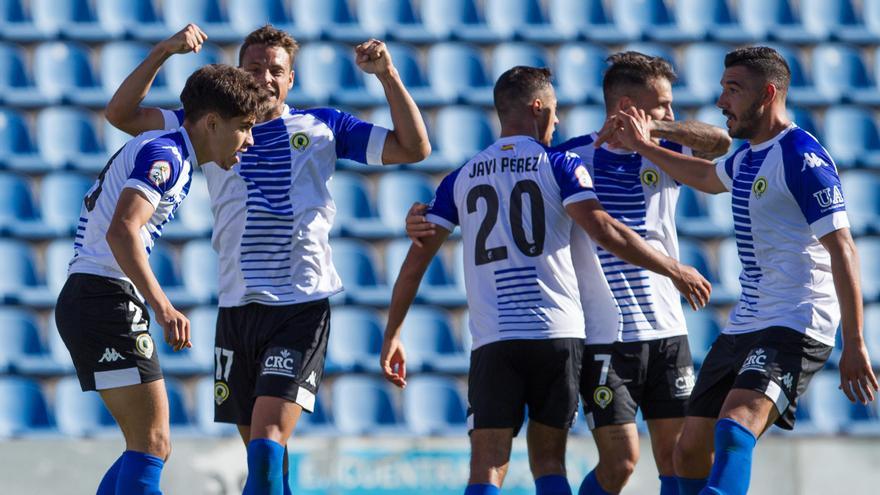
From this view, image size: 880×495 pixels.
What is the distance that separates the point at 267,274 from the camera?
16.0 feet

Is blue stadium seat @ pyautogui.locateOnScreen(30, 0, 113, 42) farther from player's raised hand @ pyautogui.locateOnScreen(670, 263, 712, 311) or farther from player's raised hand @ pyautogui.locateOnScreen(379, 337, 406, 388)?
player's raised hand @ pyautogui.locateOnScreen(670, 263, 712, 311)

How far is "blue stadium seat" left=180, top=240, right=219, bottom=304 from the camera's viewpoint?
8.59 metres

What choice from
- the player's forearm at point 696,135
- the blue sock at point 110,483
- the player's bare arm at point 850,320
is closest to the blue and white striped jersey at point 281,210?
the blue sock at point 110,483

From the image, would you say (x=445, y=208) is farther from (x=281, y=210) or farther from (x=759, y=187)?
(x=759, y=187)

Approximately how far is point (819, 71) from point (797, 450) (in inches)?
157

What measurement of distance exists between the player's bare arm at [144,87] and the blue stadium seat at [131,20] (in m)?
4.80

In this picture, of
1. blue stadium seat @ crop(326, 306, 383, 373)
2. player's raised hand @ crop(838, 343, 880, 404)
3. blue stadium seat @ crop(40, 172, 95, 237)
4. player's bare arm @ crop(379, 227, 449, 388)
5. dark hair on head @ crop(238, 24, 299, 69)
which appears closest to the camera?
player's raised hand @ crop(838, 343, 880, 404)

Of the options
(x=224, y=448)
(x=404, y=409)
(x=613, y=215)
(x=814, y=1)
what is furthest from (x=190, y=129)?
(x=814, y=1)

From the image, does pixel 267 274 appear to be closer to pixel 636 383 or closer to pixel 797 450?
pixel 636 383

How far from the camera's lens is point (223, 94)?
454cm

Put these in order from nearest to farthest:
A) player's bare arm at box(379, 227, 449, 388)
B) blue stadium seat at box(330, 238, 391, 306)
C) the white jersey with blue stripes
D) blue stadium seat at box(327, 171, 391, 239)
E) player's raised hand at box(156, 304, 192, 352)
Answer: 1. player's raised hand at box(156, 304, 192, 352)
2. the white jersey with blue stripes
3. player's bare arm at box(379, 227, 449, 388)
4. blue stadium seat at box(330, 238, 391, 306)
5. blue stadium seat at box(327, 171, 391, 239)

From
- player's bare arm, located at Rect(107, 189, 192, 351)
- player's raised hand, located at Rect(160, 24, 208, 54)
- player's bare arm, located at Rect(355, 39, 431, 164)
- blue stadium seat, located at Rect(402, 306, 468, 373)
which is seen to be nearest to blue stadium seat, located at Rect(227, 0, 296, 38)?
blue stadium seat, located at Rect(402, 306, 468, 373)

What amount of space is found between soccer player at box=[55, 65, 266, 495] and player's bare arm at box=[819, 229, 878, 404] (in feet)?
6.96

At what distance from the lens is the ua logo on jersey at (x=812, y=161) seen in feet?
14.6
